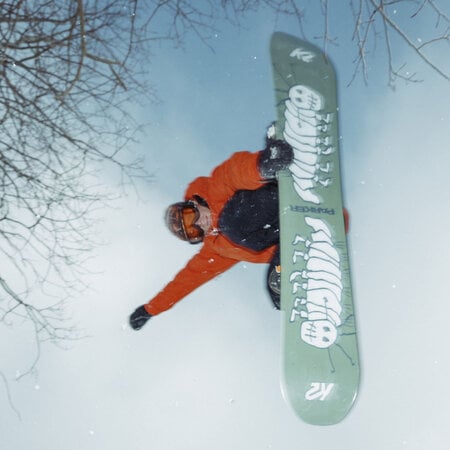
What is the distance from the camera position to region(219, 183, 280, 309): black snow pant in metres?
2.78

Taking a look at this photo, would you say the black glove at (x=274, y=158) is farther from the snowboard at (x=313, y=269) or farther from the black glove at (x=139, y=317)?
the black glove at (x=139, y=317)

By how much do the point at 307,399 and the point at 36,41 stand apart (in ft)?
6.22

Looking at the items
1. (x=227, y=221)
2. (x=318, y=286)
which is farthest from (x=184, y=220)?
(x=318, y=286)

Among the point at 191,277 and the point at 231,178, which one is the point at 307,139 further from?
the point at 191,277

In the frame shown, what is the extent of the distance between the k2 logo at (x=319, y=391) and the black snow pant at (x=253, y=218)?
0.67m

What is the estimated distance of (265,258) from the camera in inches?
116

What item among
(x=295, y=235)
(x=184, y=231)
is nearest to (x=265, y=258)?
(x=295, y=235)

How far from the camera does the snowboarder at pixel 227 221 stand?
2744 millimetres

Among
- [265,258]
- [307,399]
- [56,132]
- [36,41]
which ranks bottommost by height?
[307,399]

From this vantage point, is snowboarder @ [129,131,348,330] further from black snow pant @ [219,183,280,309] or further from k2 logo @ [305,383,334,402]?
k2 logo @ [305,383,334,402]

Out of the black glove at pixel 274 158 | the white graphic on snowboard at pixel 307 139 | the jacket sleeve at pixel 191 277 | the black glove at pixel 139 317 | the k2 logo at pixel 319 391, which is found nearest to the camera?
the black glove at pixel 274 158

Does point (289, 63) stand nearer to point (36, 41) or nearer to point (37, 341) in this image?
point (36, 41)

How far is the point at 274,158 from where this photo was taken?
254 centimetres

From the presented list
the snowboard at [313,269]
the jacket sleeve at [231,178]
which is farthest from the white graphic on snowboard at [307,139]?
the jacket sleeve at [231,178]
